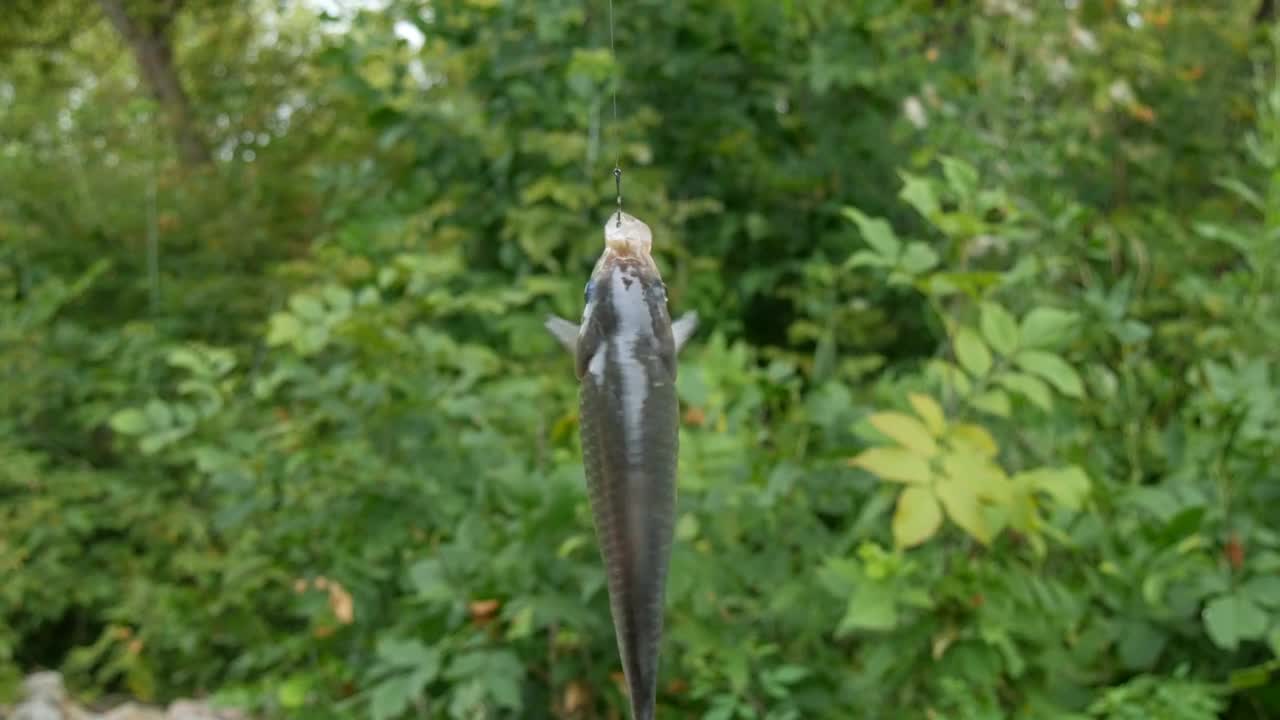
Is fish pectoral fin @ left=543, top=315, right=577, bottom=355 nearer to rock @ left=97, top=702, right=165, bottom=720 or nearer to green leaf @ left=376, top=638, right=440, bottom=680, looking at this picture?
green leaf @ left=376, top=638, right=440, bottom=680

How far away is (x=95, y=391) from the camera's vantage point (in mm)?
4664

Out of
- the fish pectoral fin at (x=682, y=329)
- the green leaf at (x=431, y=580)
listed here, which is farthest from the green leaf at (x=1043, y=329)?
the fish pectoral fin at (x=682, y=329)

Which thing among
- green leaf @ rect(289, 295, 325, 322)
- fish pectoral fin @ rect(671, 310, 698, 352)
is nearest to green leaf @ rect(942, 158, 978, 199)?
green leaf @ rect(289, 295, 325, 322)

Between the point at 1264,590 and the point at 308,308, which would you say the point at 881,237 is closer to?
the point at 1264,590

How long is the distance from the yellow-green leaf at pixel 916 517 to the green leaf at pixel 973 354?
10.4 inches

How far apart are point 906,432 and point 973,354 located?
22 cm

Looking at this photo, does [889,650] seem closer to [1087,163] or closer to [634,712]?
[634,712]

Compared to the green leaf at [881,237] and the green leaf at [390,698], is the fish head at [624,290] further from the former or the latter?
the green leaf at [390,698]

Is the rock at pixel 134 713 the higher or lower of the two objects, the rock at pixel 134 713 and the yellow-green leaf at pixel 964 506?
the lower

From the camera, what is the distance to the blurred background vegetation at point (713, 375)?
2332 mm

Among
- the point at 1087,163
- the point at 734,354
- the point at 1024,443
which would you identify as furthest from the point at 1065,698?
the point at 1087,163

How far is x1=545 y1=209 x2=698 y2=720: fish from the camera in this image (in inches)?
23.2

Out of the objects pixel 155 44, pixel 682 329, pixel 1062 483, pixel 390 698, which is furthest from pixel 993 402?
pixel 155 44

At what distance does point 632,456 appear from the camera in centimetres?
59
